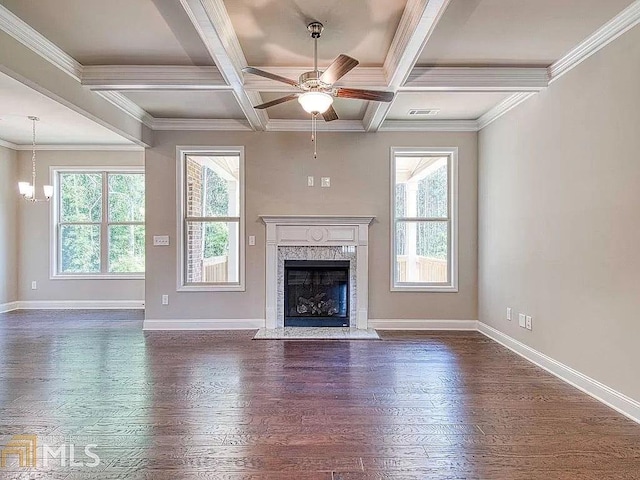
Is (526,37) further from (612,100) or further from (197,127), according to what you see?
(197,127)

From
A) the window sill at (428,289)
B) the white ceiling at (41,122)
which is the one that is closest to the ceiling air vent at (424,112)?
the window sill at (428,289)

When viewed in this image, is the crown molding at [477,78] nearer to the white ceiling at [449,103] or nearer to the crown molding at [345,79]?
the crown molding at [345,79]

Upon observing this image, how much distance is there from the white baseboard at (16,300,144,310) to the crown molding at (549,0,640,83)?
6.79 metres

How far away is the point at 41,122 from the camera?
17.4 feet

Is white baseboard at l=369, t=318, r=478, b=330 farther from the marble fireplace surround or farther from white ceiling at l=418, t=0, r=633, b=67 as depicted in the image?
white ceiling at l=418, t=0, r=633, b=67

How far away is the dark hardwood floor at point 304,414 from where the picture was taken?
2.15m

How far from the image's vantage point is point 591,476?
2.05 metres

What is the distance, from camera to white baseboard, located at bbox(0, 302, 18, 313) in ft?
21.0

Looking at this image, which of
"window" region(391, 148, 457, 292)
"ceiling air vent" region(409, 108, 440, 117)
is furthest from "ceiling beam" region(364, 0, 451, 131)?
"window" region(391, 148, 457, 292)

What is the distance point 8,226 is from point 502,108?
764 centimetres

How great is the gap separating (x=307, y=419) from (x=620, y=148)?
9.60 ft

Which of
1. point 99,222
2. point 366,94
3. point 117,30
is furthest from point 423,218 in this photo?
point 99,222

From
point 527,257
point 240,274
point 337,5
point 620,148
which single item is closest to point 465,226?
point 527,257

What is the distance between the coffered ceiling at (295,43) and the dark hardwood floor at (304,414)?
2.50m
